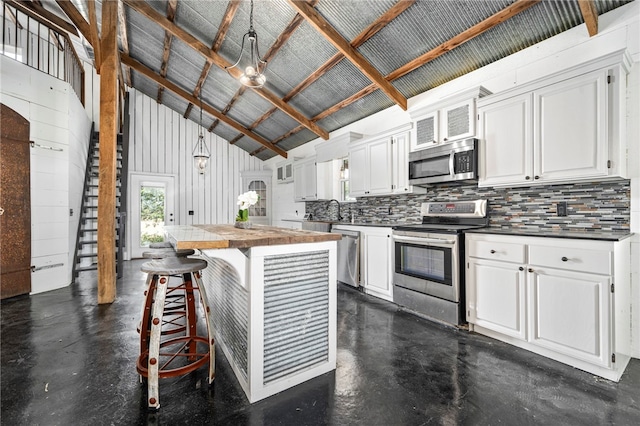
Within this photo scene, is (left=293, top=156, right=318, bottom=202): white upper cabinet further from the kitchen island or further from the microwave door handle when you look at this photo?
the kitchen island

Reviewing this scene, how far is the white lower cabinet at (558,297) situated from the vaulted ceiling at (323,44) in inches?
76.7

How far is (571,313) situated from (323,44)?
4.02m

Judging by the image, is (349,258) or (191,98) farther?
(191,98)

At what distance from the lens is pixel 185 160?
26.7 ft

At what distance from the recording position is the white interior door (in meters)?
7.46

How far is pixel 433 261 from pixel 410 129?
176 cm

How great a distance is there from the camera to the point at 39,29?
→ 4316 mm

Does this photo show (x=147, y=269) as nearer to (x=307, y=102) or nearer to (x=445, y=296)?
(x=445, y=296)

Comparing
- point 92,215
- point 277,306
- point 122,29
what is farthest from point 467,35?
point 92,215

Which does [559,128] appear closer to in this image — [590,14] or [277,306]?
[590,14]

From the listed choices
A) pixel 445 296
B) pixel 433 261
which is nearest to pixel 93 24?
pixel 433 261

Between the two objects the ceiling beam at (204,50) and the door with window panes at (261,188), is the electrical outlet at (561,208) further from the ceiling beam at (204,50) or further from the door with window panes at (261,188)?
the door with window panes at (261,188)

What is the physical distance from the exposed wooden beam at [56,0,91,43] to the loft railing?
74cm

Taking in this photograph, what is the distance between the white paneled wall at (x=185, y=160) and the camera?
25.0ft
